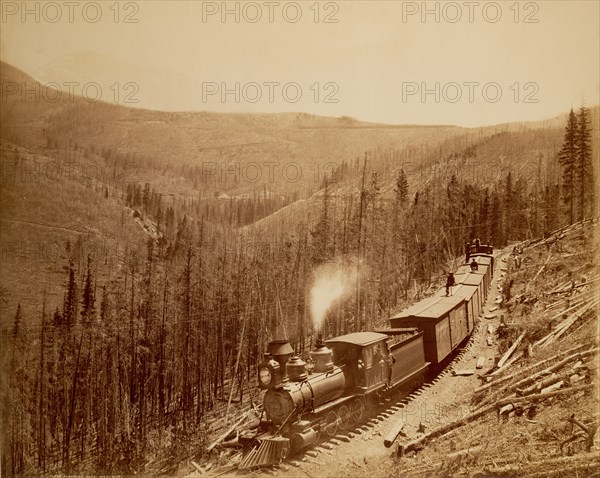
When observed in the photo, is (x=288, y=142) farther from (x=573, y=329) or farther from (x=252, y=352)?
(x=573, y=329)

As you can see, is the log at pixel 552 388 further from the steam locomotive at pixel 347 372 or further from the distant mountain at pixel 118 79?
the distant mountain at pixel 118 79

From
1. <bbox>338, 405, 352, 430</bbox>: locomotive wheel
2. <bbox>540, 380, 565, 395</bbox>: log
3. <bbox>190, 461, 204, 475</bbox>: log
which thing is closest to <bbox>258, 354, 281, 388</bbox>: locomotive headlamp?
<bbox>338, 405, 352, 430</bbox>: locomotive wheel

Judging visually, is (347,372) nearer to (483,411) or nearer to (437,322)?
(483,411)

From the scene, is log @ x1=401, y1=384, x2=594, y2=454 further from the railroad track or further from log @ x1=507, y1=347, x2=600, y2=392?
the railroad track

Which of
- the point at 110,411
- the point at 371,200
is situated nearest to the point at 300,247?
the point at 371,200

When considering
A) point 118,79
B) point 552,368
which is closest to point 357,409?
point 552,368
